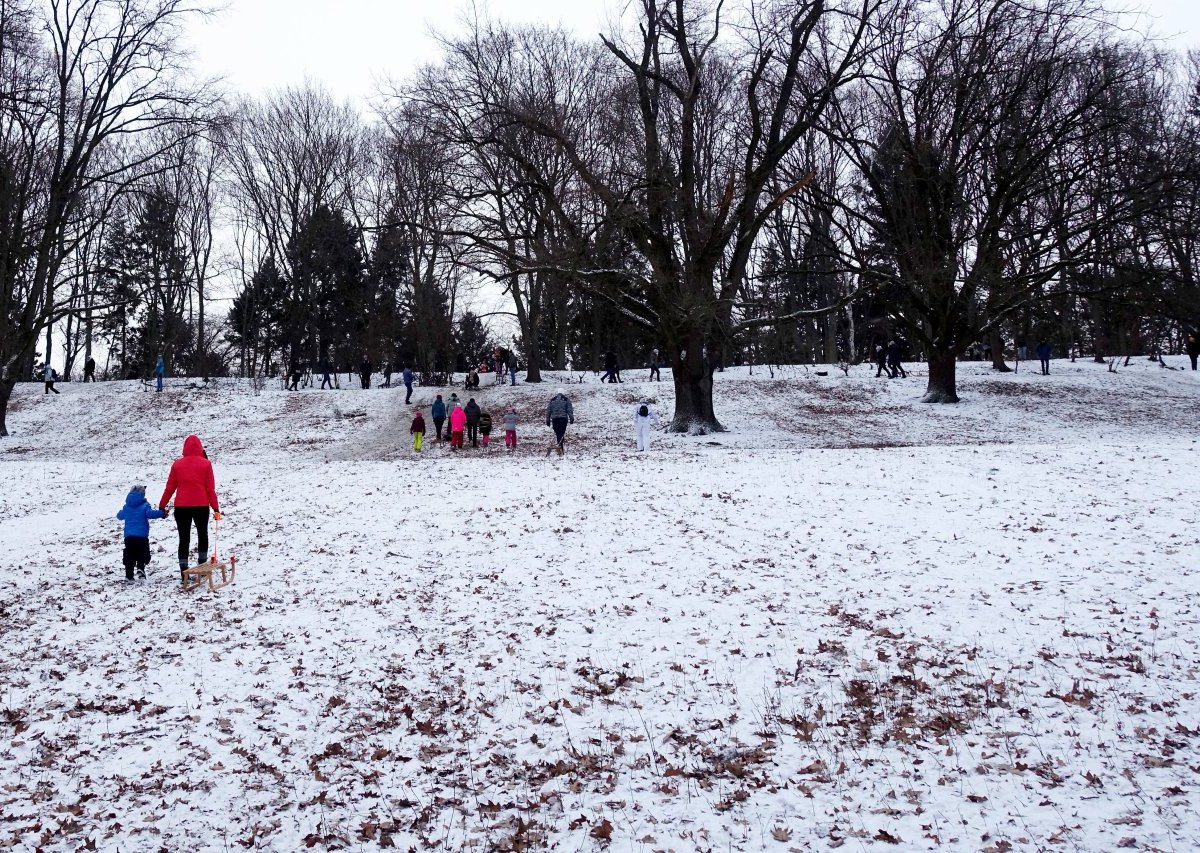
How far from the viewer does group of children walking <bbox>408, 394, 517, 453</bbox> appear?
24969 millimetres

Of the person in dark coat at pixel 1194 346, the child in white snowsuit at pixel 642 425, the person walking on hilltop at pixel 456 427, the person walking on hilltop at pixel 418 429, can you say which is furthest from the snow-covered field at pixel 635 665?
the person in dark coat at pixel 1194 346

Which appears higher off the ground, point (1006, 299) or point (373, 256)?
point (373, 256)

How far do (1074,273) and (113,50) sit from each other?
103 feet

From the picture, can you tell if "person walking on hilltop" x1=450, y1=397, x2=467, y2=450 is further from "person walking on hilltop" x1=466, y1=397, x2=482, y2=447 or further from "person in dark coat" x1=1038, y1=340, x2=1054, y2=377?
"person in dark coat" x1=1038, y1=340, x2=1054, y2=377

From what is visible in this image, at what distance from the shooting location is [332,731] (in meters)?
7.02

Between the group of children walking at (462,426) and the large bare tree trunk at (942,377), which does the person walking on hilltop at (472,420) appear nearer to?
the group of children walking at (462,426)

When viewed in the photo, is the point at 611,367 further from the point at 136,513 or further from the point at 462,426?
the point at 136,513

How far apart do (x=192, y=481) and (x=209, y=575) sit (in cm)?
123

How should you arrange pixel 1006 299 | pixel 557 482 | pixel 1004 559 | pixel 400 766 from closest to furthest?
pixel 400 766, pixel 1004 559, pixel 557 482, pixel 1006 299

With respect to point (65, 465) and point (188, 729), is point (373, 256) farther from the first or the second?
point (188, 729)

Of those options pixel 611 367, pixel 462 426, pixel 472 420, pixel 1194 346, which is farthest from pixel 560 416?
pixel 1194 346

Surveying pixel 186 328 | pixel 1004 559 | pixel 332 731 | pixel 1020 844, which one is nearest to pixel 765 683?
pixel 1020 844

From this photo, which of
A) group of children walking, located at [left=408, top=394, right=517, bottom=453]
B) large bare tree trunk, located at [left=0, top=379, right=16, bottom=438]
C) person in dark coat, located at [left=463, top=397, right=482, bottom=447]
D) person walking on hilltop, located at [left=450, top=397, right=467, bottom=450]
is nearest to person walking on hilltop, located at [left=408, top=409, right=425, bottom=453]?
group of children walking, located at [left=408, top=394, right=517, bottom=453]

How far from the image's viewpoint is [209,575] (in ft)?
35.3
